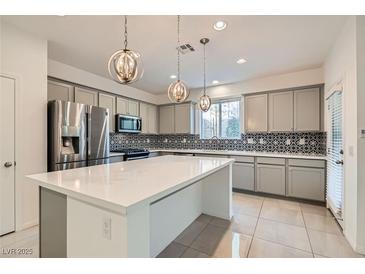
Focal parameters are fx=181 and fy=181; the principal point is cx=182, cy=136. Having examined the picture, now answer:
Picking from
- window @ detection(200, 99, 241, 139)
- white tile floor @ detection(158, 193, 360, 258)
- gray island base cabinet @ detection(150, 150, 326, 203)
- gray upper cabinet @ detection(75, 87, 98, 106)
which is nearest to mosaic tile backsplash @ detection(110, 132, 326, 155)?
window @ detection(200, 99, 241, 139)

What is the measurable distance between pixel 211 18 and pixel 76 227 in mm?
2410

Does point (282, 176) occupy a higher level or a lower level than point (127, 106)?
lower

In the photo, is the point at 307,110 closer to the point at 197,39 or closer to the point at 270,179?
the point at 270,179

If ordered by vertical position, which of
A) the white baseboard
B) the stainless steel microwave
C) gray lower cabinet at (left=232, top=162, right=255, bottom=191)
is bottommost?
the white baseboard

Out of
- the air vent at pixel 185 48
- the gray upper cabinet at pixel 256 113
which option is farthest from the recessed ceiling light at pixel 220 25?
the gray upper cabinet at pixel 256 113

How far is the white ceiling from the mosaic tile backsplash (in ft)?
4.64

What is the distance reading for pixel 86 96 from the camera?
11.9ft

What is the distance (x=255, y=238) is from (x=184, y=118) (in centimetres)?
352

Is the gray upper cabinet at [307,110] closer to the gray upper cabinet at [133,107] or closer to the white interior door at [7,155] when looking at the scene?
the gray upper cabinet at [133,107]

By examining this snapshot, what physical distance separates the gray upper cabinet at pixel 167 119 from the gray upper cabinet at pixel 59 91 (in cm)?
262

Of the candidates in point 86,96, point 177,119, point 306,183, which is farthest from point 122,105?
point 306,183

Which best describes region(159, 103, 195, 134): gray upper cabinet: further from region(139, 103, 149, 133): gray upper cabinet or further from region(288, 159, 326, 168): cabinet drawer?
region(288, 159, 326, 168): cabinet drawer

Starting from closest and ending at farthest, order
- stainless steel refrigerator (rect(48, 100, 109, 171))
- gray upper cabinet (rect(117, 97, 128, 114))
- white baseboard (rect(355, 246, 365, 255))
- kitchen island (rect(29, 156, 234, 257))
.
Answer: kitchen island (rect(29, 156, 234, 257)) → white baseboard (rect(355, 246, 365, 255)) → stainless steel refrigerator (rect(48, 100, 109, 171)) → gray upper cabinet (rect(117, 97, 128, 114))

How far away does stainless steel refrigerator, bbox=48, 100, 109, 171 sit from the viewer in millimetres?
2590
